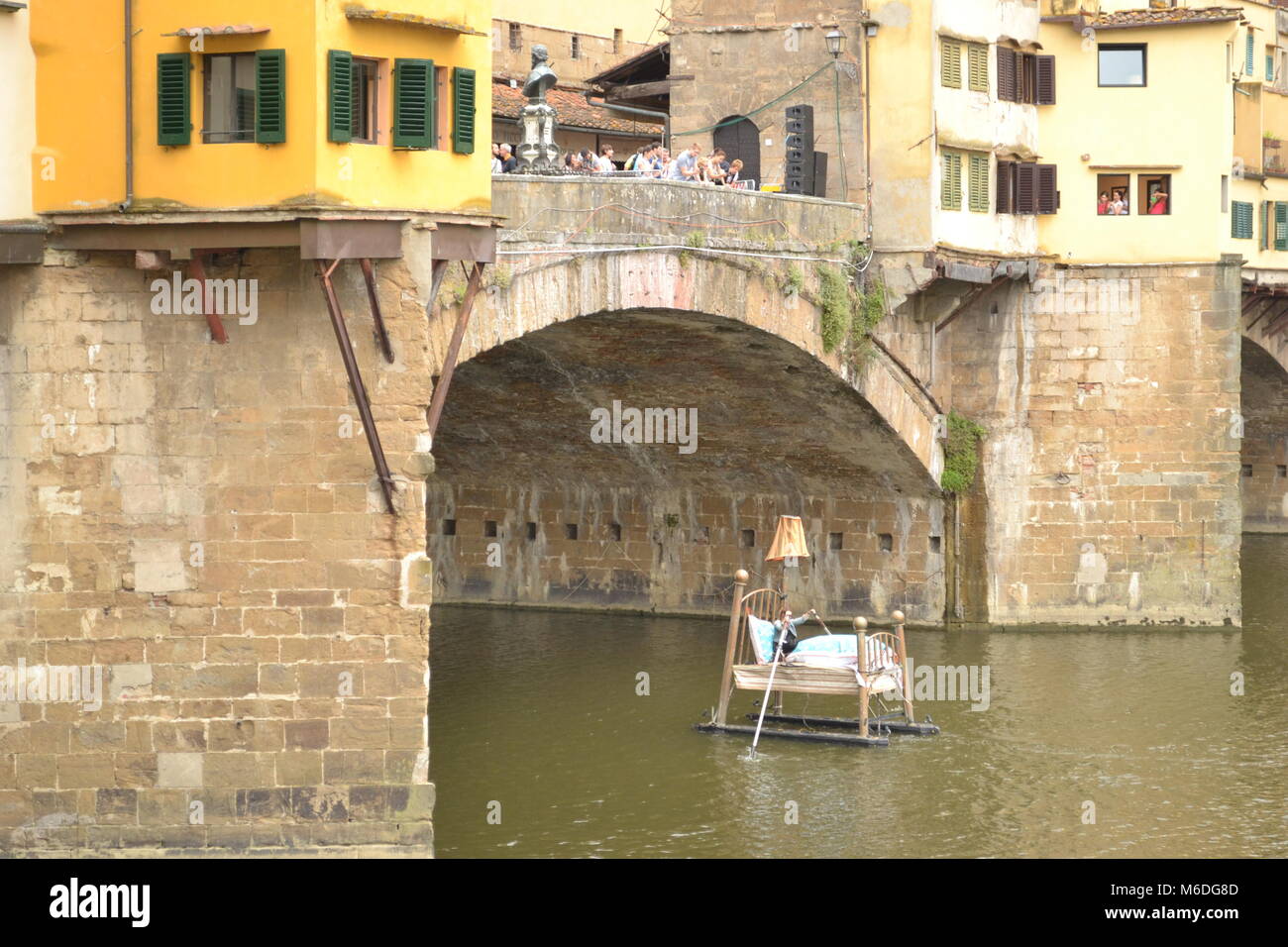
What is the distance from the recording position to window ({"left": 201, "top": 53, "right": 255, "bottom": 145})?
2091 cm

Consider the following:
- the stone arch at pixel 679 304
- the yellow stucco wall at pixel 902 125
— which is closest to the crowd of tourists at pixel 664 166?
the stone arch at pixel 679 304

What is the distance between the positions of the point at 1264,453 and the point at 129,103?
135 feet

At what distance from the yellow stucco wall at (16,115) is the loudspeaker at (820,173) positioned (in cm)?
1644

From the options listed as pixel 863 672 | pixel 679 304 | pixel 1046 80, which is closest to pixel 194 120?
pixel 679 304

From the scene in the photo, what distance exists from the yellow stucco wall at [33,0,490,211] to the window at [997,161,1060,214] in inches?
722

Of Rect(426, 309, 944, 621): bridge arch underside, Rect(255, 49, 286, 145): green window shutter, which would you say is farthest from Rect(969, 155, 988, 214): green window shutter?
Rect(255, 49, 286, 145): green window shutter

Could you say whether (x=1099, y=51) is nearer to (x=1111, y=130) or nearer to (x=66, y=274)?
(x=1111, y=130)

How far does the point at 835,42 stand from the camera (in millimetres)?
35531

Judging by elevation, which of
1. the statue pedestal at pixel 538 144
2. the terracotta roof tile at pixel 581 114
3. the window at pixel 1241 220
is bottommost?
the statue pedestal at pixel 538 144

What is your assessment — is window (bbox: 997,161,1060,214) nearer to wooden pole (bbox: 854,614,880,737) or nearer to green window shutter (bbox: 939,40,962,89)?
green window shutter (bbox: 939,40,962,89)

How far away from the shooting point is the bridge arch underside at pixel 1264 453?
179 feet

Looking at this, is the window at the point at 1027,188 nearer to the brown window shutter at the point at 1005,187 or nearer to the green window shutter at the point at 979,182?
→ the brown window shutter at the point at 1005,187

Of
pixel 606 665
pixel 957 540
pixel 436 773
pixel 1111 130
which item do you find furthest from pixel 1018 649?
pixel 436 773

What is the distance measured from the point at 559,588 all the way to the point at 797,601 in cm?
459
